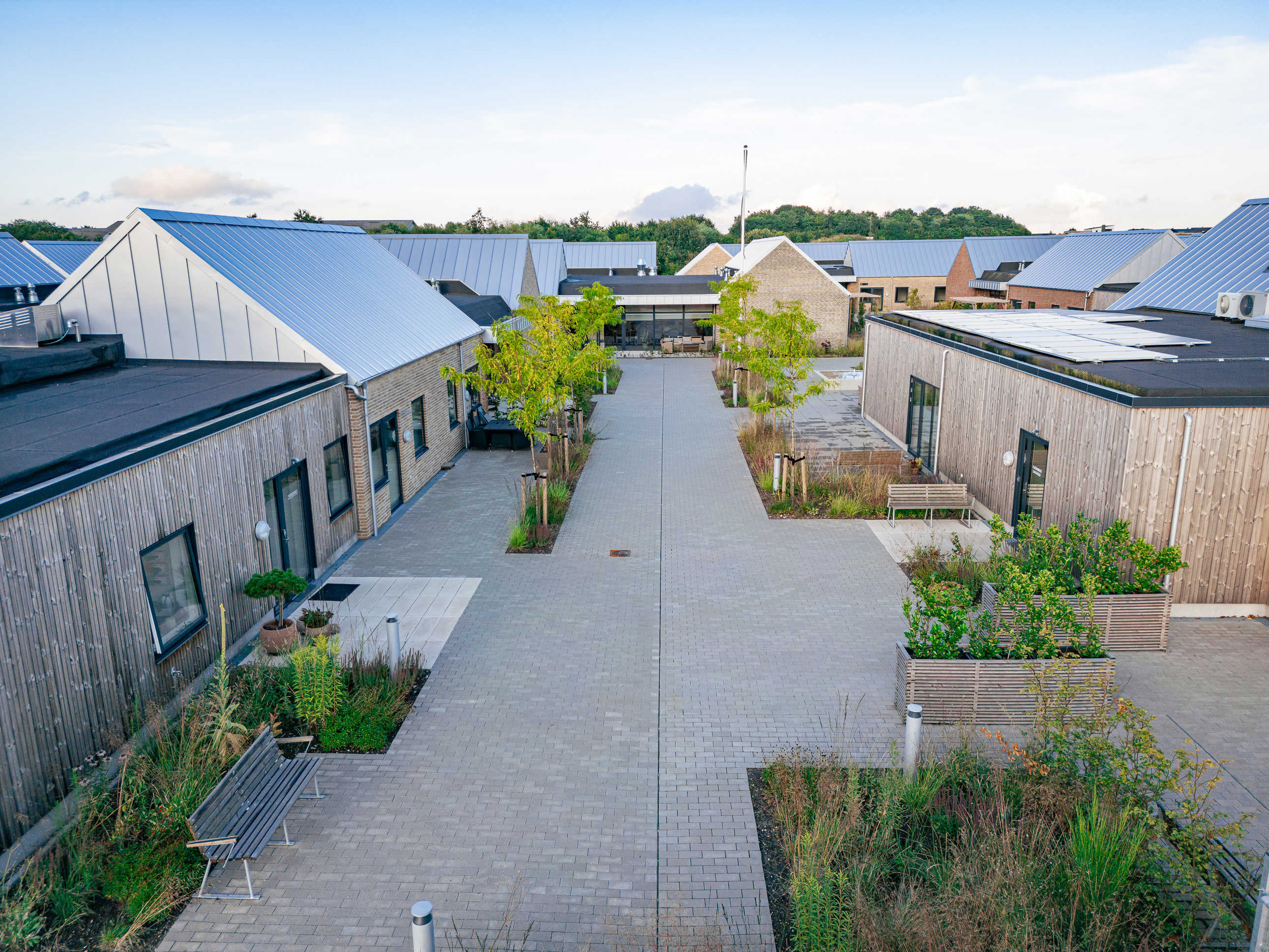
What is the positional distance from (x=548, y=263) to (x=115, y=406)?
35085mm

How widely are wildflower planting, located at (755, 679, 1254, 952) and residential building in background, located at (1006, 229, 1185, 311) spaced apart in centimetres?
2945

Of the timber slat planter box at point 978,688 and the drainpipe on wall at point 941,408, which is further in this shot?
the drainpipe on wall at point 941,408

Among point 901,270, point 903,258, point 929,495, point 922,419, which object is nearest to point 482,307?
point 922,419

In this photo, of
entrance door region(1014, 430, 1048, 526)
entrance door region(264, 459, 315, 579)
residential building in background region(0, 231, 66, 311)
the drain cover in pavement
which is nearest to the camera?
entrance door region(264, 459, 315, 579)

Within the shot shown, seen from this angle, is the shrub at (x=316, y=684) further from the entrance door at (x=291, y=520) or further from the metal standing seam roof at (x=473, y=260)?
the metal standing seam roof at (x=473, y=260)

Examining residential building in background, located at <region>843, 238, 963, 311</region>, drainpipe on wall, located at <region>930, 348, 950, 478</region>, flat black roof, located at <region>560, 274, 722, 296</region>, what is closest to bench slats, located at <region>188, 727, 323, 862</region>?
drainpipe on wall, located at <region>930, 348, 950, 478</region>

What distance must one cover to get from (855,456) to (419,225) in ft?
240

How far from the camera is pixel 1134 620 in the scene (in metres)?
10.2

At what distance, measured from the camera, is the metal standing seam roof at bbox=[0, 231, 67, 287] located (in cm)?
2425

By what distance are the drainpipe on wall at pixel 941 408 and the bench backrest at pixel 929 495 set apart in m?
2.41

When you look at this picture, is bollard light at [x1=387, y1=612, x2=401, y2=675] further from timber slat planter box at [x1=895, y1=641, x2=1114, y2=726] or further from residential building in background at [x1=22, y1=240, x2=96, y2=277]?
residential building in background at [x1=22, y1=240, x2=96, y2=277]

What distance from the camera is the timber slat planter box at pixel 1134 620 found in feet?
33.4

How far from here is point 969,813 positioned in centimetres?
707

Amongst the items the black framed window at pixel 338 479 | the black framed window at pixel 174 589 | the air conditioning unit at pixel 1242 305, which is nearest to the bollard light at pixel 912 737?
the black framed window at pixel 174 589
